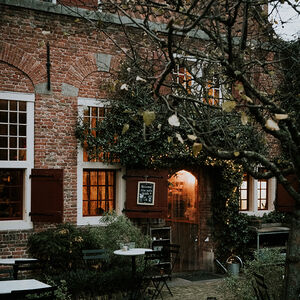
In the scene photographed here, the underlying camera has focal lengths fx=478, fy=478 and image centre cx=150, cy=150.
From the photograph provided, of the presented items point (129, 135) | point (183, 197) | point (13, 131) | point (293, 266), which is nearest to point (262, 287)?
point (293, 266)

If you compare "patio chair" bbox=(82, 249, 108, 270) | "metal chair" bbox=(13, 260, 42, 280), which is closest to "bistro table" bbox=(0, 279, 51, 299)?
"metal chair" bbox=(13, 260, 42, 280)

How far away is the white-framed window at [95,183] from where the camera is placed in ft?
38.7

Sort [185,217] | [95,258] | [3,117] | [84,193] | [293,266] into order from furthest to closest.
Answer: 1. [185,217]
2. [84,193]
3. [3,117]
4. [95,258]
5. [293,266]

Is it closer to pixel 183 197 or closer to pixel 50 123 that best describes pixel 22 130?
pixel 50 123

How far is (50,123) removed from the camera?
448 inches

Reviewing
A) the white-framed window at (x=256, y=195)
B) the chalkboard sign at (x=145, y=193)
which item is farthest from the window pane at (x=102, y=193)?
the white-framed window at (x=256, y=195)

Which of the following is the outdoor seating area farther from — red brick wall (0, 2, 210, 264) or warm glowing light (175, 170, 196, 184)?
warm glowing light (175, 170, 196, 184)

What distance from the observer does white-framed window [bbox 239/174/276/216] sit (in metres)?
14.9

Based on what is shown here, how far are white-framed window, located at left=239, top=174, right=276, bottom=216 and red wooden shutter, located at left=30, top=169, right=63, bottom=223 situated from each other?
19.7 ft

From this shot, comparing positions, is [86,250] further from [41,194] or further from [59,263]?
[41,194]

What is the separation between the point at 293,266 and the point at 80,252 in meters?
5.18

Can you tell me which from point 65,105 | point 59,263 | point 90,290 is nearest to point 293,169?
point 90,290

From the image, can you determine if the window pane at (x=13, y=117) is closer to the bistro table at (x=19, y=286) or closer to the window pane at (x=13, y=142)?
the window pane at (x=13, y=142)

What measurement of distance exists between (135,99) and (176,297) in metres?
4.84
